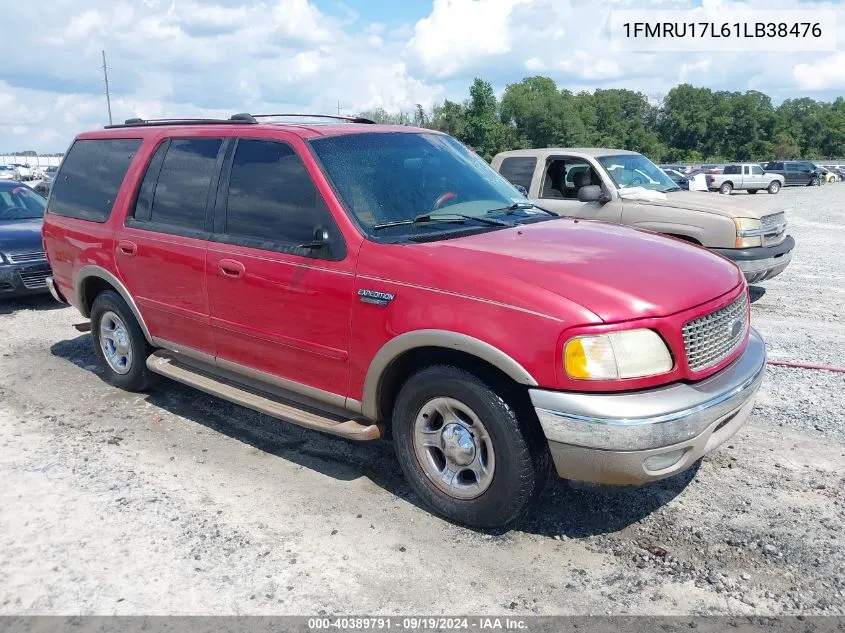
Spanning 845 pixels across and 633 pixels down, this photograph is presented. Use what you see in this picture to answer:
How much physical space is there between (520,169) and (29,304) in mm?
6769

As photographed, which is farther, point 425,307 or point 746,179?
point 746,179

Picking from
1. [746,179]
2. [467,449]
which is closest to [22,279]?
[467,449]

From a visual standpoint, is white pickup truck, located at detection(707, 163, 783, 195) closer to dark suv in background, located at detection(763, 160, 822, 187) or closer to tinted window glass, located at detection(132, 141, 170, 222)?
dark suv in background, located at detection(763, 160, 822, 187)

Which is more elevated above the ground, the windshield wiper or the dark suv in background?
the windshield wiper

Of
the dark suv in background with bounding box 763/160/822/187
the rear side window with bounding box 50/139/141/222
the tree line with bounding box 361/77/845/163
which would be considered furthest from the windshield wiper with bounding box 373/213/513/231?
the tree line with bounding box 361/77/845/163

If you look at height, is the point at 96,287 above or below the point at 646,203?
below

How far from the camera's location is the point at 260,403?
4348 millimetres

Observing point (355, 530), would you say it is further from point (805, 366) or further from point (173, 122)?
point (805, 366)

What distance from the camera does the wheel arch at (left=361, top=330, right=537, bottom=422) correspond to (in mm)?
3195

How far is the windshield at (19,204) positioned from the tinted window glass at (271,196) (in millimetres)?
7124

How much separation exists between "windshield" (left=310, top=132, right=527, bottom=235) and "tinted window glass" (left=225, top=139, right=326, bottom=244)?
188 millimetres

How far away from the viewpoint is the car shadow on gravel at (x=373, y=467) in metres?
3.73

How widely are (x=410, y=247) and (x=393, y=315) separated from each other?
0.37m

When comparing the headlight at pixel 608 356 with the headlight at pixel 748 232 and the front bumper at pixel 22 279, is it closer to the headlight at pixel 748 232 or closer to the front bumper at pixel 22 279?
the headlight at pixel 748 232
